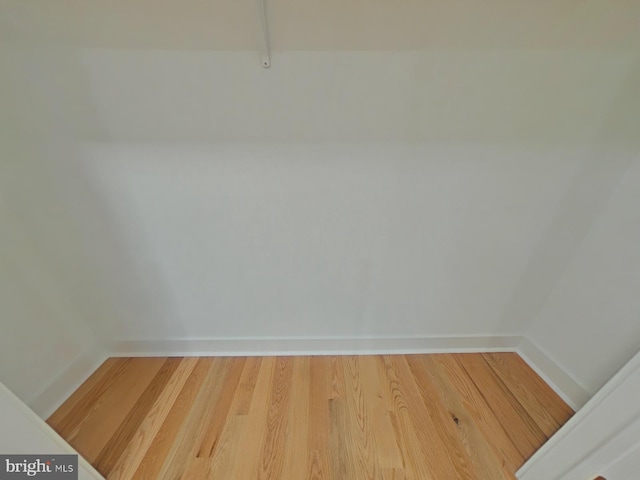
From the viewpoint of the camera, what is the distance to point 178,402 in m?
1.13

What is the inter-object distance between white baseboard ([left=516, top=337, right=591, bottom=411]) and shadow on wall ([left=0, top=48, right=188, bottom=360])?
2.05 m

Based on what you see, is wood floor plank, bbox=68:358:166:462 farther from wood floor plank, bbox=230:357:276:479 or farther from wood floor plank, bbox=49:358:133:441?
wood floor plank, bbox=230:357:276:479

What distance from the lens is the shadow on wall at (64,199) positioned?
0.88 meters

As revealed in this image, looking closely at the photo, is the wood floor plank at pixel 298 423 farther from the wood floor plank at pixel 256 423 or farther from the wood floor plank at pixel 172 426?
the wood floor plank at pixel 172 426

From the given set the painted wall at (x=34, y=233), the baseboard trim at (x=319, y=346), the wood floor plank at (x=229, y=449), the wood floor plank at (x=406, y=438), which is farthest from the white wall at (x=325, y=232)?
the wood floor plank at (x=229, y=449)

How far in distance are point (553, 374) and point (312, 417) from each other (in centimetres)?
127

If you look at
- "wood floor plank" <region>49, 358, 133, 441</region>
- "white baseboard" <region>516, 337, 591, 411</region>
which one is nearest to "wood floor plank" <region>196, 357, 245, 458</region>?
"wood floor plank" <region>49, 358, 133, 441</region>

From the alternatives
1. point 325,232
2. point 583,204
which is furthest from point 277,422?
point 583,204

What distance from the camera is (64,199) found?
1.04 metres

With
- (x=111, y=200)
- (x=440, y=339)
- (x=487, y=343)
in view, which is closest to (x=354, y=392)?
(x=440, y=339)

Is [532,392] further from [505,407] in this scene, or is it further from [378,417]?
[378,417]

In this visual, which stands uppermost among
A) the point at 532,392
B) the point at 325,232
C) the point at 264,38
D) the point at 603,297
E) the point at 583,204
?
the point at 264,38

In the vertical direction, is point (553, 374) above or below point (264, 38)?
below

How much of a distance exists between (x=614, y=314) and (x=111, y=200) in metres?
2.26
